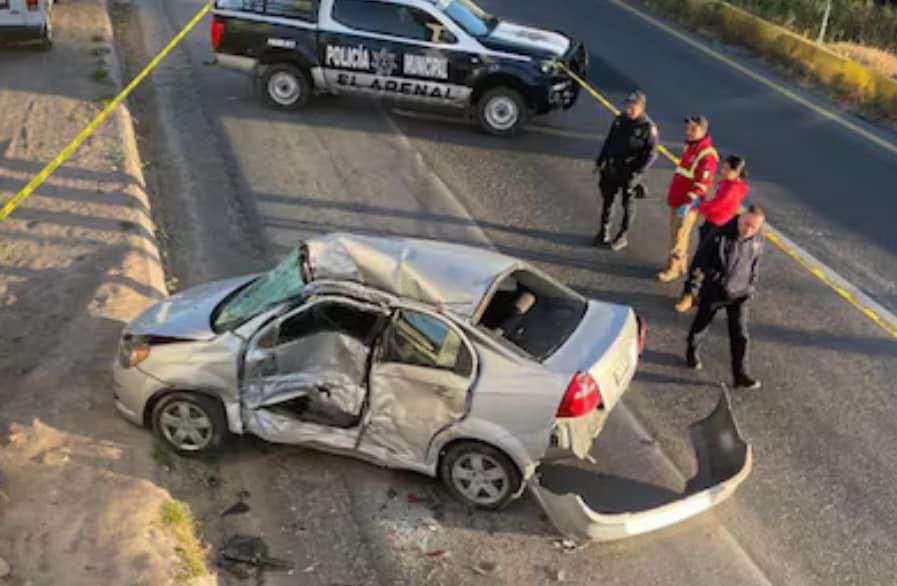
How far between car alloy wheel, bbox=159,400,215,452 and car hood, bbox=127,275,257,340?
0.52 metres

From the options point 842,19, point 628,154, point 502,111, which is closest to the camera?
point 628,154

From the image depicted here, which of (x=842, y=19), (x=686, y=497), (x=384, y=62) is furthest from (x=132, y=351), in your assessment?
(x=842, y=19)

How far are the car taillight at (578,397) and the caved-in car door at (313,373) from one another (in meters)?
1.36

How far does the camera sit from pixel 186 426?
7.37 m

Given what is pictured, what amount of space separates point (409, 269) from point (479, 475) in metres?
1.52

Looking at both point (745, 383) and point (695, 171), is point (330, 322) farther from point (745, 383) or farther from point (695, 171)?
point (695, 171)

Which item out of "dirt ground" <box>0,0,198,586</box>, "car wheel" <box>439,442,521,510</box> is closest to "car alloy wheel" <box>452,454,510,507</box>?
"car wheel" <box>439,442,521,510</box>

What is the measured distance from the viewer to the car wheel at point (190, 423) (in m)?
7.25

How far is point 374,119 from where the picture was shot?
586 inches

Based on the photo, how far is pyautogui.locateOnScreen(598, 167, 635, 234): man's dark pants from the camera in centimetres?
1055

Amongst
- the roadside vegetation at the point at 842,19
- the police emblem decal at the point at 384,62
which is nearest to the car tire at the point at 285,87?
the police emblem decal at the point at 384,62

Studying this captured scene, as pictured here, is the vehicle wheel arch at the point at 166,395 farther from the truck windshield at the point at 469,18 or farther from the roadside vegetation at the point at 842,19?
the roadside vegetation at the point at 842,19

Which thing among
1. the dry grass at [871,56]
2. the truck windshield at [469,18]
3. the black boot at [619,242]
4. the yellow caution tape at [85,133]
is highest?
the truck windshield at [469,18]

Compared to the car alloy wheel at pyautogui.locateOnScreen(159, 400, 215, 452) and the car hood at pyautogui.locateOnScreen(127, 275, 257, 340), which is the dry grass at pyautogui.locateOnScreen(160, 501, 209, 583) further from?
the car hood at pyautogui.locateOnScreen(127, 275, 257, 340)
